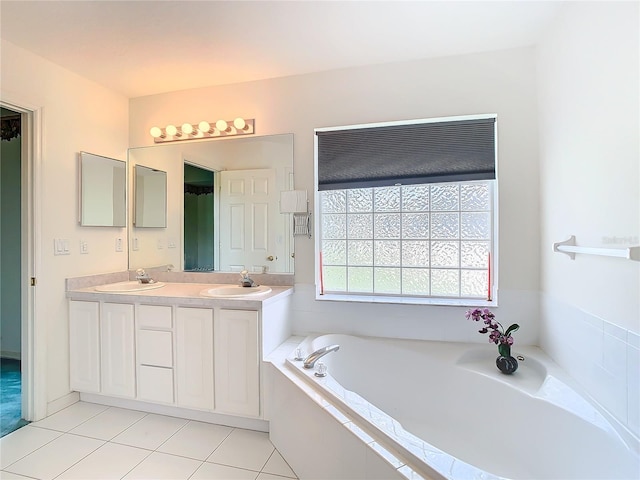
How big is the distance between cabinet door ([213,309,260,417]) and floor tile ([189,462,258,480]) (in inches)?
13.2

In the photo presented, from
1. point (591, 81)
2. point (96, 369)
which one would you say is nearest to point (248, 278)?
point (96, 369)

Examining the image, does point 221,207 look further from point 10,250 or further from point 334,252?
point 10,250

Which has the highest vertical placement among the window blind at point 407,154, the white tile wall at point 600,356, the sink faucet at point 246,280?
the window blind at point 407,154

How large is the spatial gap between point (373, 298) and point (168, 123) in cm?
223

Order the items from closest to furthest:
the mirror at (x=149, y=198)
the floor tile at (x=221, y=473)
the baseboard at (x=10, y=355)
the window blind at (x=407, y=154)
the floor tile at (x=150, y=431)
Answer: the floor tile at (x=221, y=473)
the floor tile at (x=150, y=431)
the window blind at (x=407, y=154)
the mirror at (x=149, y=198)
the baseboard at (x=10, y=355)

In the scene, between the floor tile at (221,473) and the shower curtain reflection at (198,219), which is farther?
the shower curtain reflection at (198,219)

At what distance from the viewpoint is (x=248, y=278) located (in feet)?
8.18

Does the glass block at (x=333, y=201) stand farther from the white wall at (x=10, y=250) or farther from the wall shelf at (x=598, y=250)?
the white wall at (x=10, y=250)

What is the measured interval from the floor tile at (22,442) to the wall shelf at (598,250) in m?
2.97

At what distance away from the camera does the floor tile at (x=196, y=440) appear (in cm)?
186

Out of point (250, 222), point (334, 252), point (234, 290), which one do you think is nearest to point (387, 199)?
point (334, 252)

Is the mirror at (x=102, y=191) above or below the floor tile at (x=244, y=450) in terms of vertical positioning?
above

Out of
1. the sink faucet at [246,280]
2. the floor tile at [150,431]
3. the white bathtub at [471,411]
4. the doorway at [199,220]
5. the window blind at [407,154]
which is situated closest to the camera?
the white bathtub at [471,411]

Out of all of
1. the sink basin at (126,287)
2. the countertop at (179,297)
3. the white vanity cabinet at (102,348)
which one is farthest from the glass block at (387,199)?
the white vanity cabinet at (102,348)
